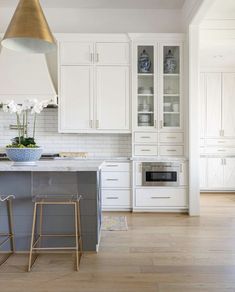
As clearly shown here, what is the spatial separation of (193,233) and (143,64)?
104 inches

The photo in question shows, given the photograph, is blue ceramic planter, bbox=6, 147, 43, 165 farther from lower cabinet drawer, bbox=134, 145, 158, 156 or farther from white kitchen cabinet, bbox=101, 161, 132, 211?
lower cabinet drawer, bbox=134, 145, 158, 156

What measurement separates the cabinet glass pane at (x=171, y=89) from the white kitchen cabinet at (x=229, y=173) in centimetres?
223

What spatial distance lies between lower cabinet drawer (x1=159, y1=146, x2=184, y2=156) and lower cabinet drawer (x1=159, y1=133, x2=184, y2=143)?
95 mm

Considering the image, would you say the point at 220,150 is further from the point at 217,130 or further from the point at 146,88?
the point at 146,88

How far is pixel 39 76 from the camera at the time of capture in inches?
180

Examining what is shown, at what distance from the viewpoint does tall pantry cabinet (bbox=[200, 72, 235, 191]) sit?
633 centimetres

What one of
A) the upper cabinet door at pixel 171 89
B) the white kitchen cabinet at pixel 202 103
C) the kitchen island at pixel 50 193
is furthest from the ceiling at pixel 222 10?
the kitchen island at pixel 50 193

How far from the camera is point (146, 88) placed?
15.5 ft

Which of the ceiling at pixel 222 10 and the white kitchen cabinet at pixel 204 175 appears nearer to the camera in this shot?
the ceiling at pixel 222 10

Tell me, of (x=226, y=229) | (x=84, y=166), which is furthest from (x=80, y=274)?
(x=226, y=229)

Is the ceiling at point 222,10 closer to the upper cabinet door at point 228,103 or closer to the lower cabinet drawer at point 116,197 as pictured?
the upper cabinet door at point 228,103

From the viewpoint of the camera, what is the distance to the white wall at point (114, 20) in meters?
5.00

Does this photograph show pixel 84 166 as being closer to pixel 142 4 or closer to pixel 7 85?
pixel 7 85

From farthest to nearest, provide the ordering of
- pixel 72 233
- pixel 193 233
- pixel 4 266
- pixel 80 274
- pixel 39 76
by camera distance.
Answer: pixel 39 76, pixel 193 233, pixel 72 233, pixel 4 266, pixel 80 274
